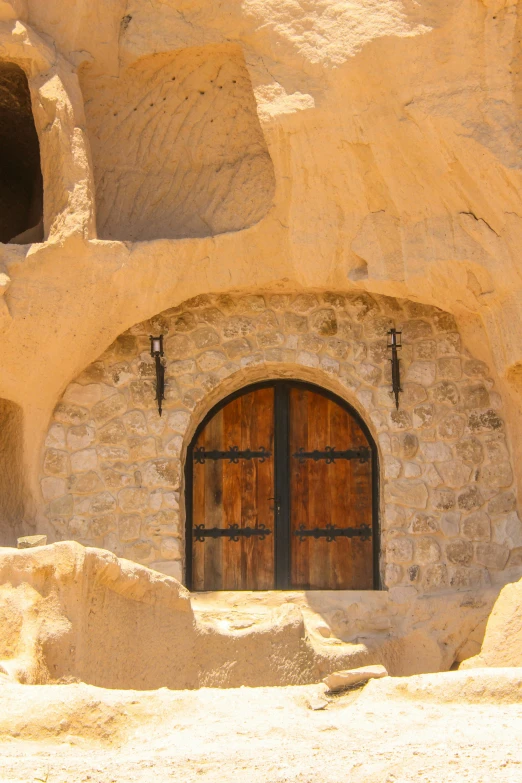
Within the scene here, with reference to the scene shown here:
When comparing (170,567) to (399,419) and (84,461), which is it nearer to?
(84,461)

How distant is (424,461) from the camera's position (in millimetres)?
6836

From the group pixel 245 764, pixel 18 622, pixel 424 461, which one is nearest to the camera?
pixel 245 764

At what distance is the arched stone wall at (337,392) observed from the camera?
6727 mm

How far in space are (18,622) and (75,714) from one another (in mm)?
1081

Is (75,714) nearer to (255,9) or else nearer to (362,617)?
(362,617)

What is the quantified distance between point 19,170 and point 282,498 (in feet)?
11.1

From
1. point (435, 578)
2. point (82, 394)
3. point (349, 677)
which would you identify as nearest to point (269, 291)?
point (82, 394)

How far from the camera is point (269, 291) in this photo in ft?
23.0


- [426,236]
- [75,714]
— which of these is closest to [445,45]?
[426,236]

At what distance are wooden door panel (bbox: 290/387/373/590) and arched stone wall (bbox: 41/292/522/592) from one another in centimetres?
25

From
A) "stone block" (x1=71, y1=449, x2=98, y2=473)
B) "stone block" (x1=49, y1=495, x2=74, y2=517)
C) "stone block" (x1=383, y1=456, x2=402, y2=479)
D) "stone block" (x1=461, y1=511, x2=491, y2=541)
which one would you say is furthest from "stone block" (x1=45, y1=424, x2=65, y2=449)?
"stone block" (x1=461, y1=511, x2=491, y2=541)

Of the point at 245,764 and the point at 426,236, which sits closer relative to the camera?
the point at 245,764

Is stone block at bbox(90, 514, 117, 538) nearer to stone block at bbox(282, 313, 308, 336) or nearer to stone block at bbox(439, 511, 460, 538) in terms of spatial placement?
stone block at bbox(282, 313, 308, 336)

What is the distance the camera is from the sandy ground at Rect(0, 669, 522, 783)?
2.92 metres
